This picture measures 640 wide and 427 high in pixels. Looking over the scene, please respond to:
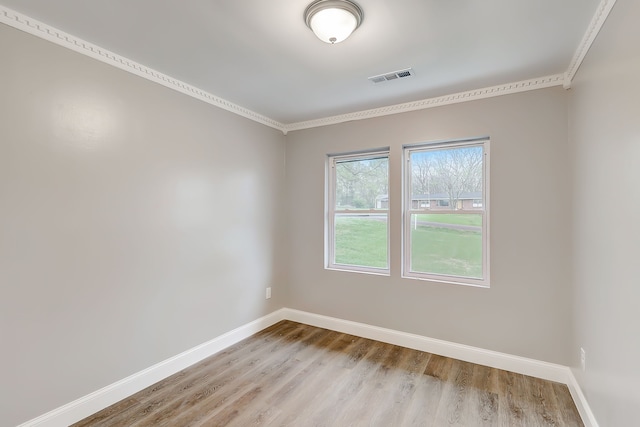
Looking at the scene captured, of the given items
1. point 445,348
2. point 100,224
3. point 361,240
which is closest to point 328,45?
point 100,224

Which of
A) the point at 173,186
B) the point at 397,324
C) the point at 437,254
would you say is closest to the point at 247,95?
the point at 173,186

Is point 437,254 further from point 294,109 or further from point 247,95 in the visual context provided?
point 247,95

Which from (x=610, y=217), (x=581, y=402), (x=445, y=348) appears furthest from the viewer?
(x=445, y=348)

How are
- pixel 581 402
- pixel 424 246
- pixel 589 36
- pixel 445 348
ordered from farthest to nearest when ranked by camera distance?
pixel 424 246 → pixel 445 348 → pixel 581 402 → pixel 589 36

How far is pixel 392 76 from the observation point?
8.07ft

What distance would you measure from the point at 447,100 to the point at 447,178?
0.78m

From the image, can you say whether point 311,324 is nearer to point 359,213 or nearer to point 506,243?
point 359,213

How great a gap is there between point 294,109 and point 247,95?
0.59 meters

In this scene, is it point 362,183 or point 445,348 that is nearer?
point 445,348

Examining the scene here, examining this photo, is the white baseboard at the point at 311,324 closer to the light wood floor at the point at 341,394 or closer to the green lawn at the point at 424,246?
the light wood floor at the point at 341,394

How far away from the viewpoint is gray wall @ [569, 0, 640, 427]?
1.30 metres

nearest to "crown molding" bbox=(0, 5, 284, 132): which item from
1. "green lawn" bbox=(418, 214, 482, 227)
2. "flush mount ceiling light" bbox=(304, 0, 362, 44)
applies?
"flush mount ceiling light" bbox=(304, 0, 362, 44)

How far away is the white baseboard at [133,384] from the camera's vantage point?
184 centimetres

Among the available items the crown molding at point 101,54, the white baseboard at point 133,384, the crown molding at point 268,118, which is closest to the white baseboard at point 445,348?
the white baseboard at point 133,384
